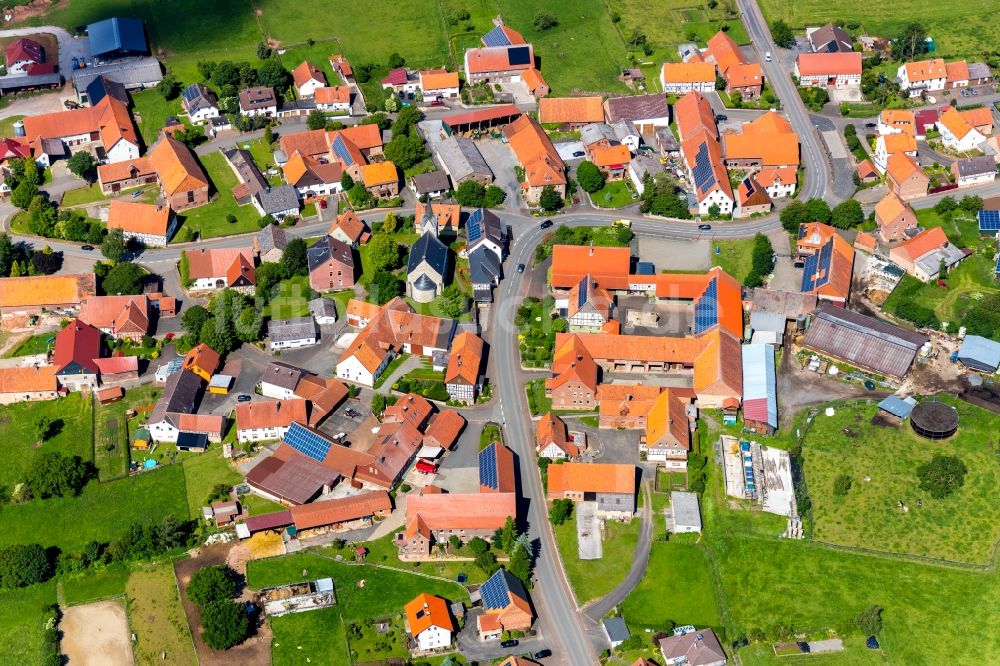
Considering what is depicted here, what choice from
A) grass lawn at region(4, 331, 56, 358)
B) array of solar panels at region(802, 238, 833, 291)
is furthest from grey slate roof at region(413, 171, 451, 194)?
grass lawn at region(4, 331, 56, 358)

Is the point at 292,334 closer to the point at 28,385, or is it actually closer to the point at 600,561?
the point at 28,385

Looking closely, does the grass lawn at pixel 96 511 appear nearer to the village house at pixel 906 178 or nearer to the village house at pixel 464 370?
the village house at pixel 464 370

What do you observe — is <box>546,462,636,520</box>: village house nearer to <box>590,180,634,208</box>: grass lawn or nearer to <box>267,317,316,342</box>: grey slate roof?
<box>267,317,316,342</box>: grey slate roof

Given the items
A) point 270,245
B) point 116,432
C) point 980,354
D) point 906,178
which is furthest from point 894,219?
point 116,432

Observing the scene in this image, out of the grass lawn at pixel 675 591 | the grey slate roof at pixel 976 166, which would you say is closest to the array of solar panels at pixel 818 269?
the grey slate roof at pixel 976 166

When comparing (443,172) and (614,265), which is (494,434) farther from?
(443,172)
